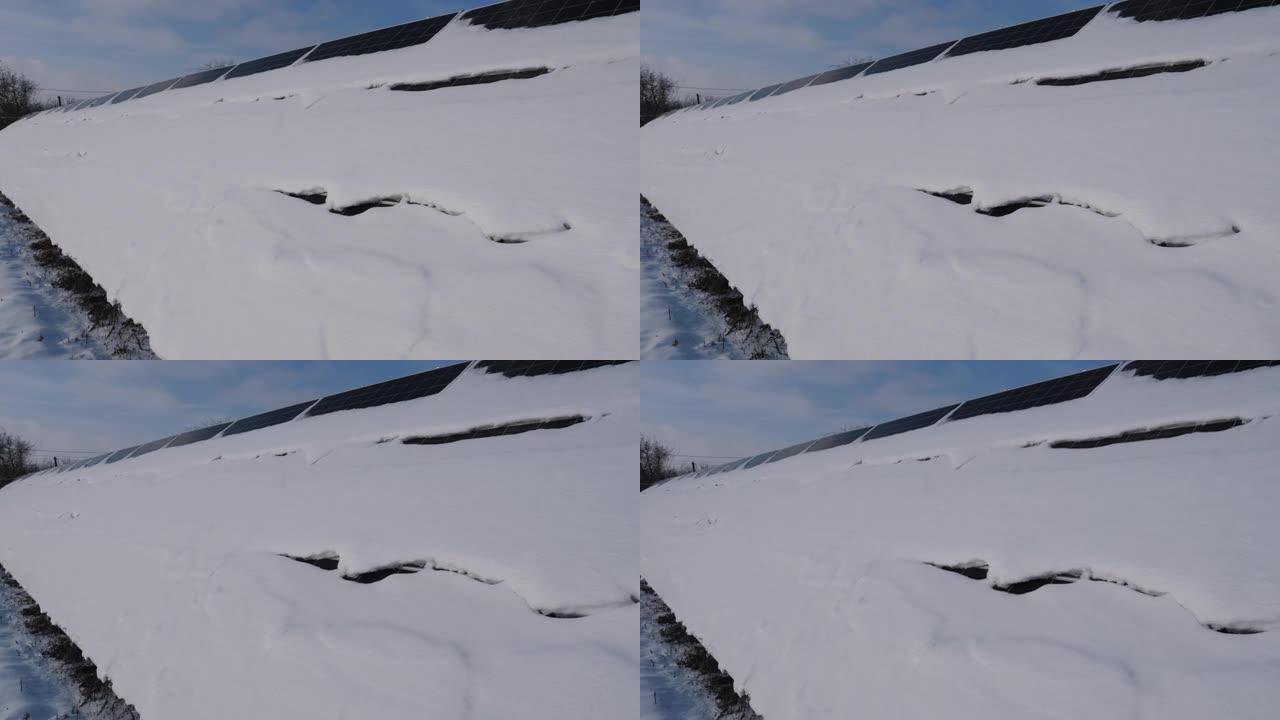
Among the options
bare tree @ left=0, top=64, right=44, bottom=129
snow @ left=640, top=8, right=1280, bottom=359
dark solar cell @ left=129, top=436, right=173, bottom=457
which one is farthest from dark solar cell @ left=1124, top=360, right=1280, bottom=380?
bare tree @ left=0, top=64, right=44, bottom=129

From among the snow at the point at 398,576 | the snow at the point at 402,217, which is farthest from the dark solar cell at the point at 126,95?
the snow at the point at 398,576

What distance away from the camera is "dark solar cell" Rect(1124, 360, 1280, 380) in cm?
542

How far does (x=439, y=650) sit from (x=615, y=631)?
35.9 inches

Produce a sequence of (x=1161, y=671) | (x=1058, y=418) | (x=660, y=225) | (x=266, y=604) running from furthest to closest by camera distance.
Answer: (x=660, y=225) < (x=1058, y=418) < (x=266, y=604) < (x=1161, y=671)

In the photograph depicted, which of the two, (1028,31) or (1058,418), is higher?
(1028,31)

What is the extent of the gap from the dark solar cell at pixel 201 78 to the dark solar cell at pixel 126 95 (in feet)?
3.14

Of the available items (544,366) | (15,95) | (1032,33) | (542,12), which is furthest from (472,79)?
(15,95)

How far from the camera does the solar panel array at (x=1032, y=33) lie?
699cm

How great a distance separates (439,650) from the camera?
14.0 feet

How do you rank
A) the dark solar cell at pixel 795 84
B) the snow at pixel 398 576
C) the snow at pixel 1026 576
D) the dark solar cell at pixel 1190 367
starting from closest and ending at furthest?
the snow at pixel 1026 576
the snow at pixel 398 576
the dark solar cell at pixel 1190 367
the dark solar cell at pixel 795 84

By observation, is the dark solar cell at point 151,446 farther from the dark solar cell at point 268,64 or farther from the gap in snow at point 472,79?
the gap in snow at point 472,79

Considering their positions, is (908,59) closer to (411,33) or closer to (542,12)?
(542,12)

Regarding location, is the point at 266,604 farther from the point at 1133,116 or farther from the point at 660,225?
the point at 1133,116

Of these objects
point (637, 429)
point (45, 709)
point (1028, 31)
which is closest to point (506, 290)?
point (637, 429)
